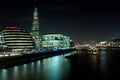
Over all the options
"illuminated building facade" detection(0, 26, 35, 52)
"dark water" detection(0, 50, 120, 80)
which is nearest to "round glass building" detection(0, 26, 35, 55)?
"illuminated building facade" detection(0, 26, 35, 52)

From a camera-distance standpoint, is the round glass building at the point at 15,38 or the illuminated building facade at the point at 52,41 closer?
the round glass building at the point at 15,38

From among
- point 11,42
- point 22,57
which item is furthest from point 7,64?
point 11,42

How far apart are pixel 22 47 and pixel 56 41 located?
75.5 meters

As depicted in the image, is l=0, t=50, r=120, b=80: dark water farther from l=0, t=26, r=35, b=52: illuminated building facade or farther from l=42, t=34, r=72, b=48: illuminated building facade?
l=42, t=34, r=72, b=48: illuminated building facade

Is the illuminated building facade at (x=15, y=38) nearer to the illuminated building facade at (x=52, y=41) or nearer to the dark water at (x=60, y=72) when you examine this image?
the dark water at (x=60, y=72)

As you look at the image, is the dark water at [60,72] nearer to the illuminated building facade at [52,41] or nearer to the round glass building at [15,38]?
the round glass building at [15,38]

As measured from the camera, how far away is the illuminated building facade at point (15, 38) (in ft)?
368

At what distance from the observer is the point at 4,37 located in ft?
370

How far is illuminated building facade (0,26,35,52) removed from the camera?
368 feet

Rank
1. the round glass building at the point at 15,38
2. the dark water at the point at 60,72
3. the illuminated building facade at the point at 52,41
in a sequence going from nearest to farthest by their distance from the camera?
the dark water at the point at 60,72 → the round glass building at the point at 15,38 → the illuminated building facade at the point at 52,41

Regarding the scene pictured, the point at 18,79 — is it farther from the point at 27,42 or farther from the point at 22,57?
the point at 27,42

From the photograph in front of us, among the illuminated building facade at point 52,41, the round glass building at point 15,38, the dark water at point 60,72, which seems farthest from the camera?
the illuminated building facade at point 52,41

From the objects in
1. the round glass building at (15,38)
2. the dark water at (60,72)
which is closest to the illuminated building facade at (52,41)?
the round glass building at (15,38)

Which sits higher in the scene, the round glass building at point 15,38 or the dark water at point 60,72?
the round glass building at point 15,38
